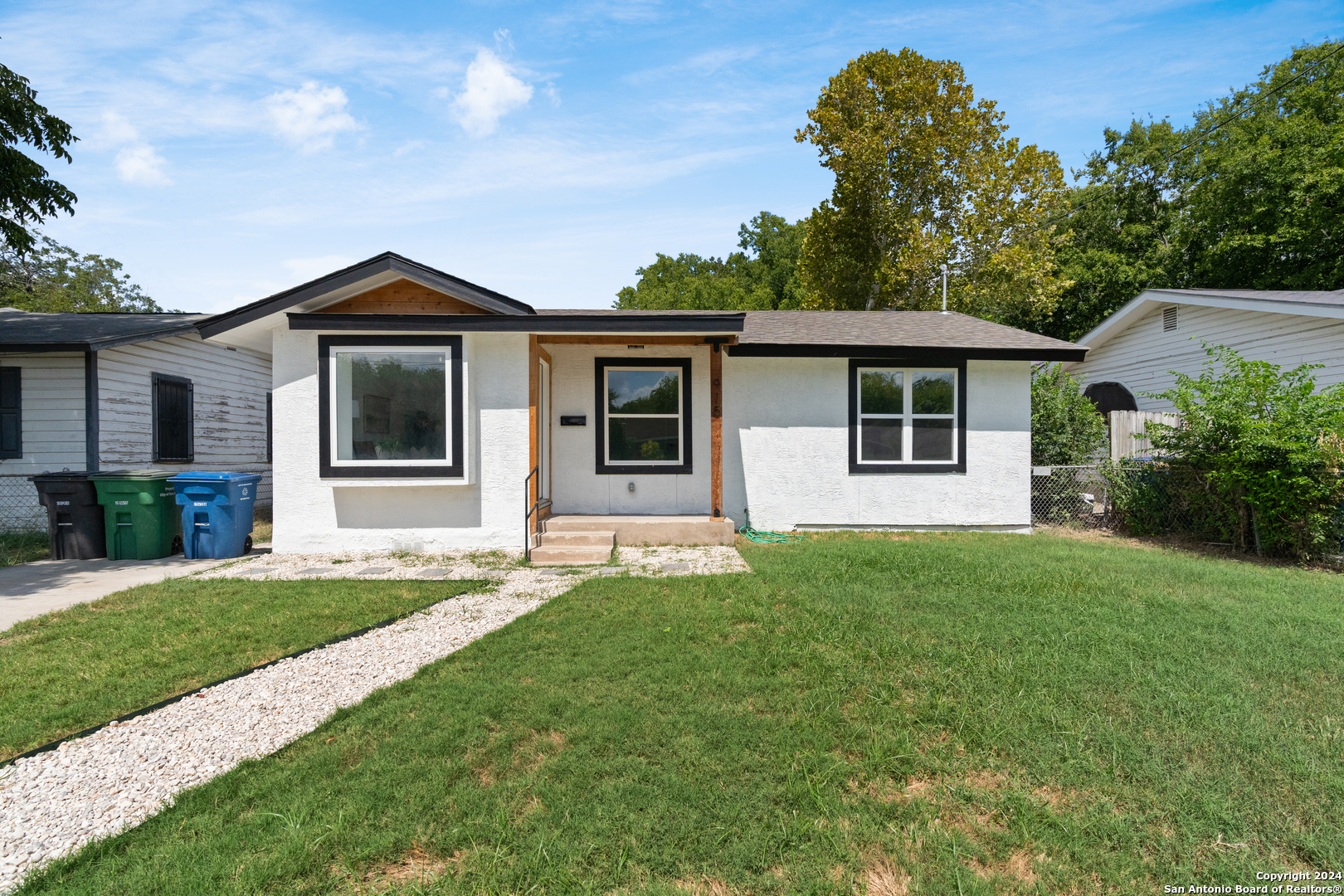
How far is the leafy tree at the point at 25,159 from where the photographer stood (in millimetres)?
10266

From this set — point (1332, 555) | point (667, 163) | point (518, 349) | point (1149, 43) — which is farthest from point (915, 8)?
point (1332, 555)

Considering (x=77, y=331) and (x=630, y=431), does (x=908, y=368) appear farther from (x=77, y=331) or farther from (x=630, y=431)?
(x=77, y=331)

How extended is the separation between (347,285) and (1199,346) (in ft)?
49.4

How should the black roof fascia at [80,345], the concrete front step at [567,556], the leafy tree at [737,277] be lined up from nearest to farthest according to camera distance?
the concrete front step at [567,556] < the black roof fascia at [80,345] < the leafy tree at [737,277]

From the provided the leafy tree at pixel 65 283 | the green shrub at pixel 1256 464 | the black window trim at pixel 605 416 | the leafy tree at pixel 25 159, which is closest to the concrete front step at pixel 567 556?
the black window trim at pixel 605 416

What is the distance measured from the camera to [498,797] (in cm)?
256

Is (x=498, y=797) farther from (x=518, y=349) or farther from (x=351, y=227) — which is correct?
(x=351, y=227)

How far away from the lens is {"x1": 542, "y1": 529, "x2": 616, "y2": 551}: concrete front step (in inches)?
307

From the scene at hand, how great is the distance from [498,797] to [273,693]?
1990 mm

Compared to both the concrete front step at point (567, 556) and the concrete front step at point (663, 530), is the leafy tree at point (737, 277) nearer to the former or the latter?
the concrete front step at point (663, 530)

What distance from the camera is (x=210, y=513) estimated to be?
774 centimetres

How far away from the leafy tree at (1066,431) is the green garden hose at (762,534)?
215 inches

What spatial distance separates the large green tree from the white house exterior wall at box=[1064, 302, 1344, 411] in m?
7.10

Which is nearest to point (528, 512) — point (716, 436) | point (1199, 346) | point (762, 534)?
point (716, 436)
